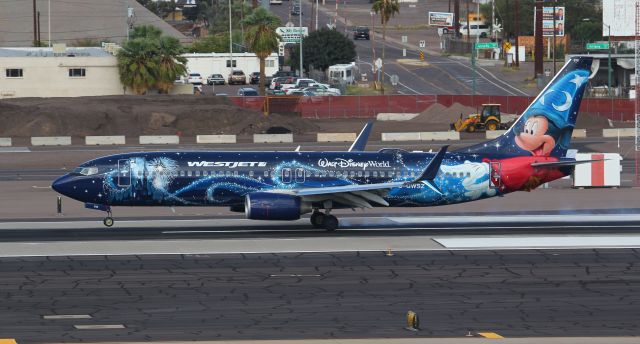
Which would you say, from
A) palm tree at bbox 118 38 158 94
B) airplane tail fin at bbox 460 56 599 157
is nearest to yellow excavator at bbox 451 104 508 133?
palm tree at bbox 118 38 158 94

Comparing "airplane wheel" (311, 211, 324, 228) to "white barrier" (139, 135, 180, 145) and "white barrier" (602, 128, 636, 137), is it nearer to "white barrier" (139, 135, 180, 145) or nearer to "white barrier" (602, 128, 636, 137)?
"white barrier" (139, 135, 180, 145)

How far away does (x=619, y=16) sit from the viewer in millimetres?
116375

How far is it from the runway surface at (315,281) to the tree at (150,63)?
59.9m

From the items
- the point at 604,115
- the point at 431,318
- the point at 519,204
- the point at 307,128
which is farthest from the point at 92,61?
the point at 431,318

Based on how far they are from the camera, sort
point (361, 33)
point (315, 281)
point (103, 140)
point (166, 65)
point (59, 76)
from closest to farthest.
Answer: point (315, 281)
point (103, 140)
point (59, 76)
point (166, 65)
point (361, 33)

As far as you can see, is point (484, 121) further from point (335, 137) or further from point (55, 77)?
point (55, 77)

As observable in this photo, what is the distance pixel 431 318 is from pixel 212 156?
56.7 ft

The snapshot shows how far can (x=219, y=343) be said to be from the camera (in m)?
24.4

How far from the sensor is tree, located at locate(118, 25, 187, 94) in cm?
10353

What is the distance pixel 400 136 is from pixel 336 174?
45.5 meters

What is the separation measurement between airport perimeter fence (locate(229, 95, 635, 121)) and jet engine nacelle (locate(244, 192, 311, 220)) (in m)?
63.3

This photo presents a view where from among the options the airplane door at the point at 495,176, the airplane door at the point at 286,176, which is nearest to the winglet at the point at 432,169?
the airplane door at the point at 495,176

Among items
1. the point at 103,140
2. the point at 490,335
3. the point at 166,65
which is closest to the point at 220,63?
the point at 166,65

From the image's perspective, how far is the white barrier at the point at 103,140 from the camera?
86812 mm
